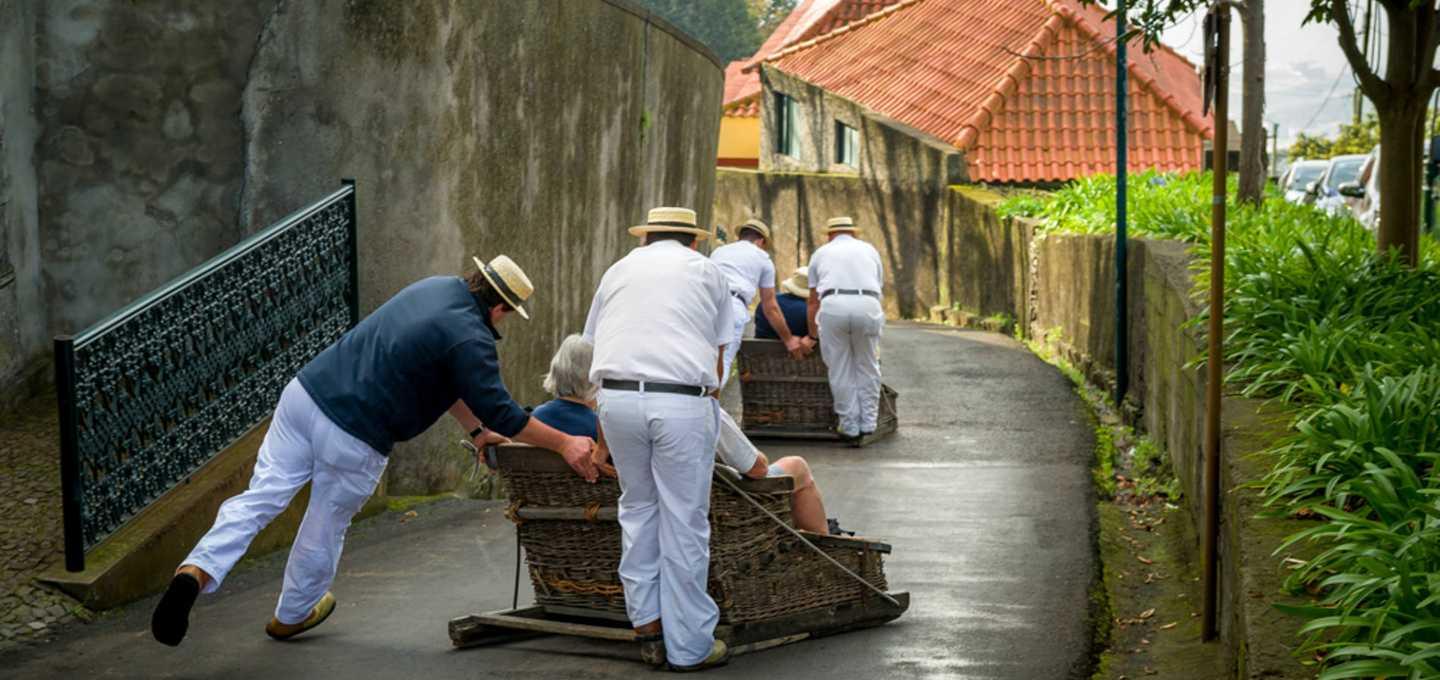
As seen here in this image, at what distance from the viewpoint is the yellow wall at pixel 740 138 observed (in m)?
48.3

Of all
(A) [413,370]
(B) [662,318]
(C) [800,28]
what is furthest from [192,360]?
(C) [800,28]

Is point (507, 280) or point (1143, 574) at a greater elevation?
point (507, 280)

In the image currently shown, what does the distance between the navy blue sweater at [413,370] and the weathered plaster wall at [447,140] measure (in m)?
3.22

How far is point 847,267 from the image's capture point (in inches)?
523

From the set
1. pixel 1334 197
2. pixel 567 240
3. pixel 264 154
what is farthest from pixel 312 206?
pixel 1334 197

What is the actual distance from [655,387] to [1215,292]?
7.21 feet

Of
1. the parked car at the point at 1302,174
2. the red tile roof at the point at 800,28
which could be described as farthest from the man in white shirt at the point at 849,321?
the parked car at the point at 1302,174

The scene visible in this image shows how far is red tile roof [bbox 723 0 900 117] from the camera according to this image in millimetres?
41125

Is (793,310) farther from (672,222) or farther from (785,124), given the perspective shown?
(785,124)

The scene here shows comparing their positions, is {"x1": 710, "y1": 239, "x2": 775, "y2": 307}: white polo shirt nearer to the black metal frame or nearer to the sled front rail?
the black metal frame

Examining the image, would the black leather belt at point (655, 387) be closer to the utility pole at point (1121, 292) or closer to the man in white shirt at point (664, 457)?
the man in white shirt at point (664, 457)

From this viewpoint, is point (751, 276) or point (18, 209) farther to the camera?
point (751, 276)

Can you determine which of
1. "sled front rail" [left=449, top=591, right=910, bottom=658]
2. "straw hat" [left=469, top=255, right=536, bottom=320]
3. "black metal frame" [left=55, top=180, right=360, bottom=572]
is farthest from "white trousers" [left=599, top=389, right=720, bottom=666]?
"black metal frame" [left=55, top=180, right=360, bottom=572]

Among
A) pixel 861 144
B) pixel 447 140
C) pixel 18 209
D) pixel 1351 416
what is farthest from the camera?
pixel 861 144
